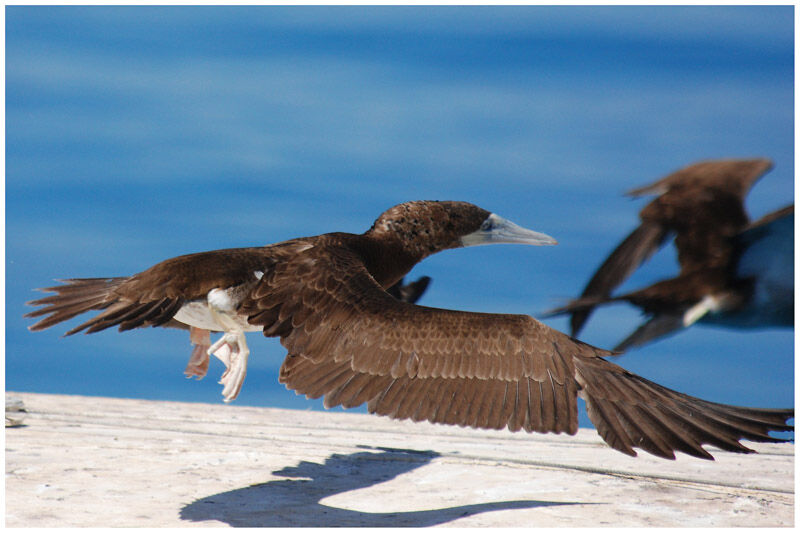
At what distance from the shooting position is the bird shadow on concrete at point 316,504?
434cm

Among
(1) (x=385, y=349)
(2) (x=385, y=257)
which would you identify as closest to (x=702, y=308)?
(2) (x=385, y=257)

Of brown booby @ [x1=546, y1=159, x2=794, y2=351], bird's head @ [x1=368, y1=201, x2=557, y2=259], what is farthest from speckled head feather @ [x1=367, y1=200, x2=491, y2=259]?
brown booby @ [x1=546, y1=159, x2=794, y2=351]

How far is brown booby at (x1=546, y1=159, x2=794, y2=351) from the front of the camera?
6.24 metres

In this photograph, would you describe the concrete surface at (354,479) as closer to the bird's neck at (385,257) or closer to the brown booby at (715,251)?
the brown booby at (715,251)

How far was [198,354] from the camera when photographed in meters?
5.09

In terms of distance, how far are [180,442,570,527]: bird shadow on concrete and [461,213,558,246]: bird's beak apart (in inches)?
52.2

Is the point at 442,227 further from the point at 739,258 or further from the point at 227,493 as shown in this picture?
the point at 739,258

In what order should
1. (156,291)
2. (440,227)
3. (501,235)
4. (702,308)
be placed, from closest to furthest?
(156,291) < (440,227) < (501,235) < (702,308)

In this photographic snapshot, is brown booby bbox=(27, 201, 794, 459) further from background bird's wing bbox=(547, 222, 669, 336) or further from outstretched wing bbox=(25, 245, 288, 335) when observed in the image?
background bird's wing bbox=(547, 222, 669, 336)

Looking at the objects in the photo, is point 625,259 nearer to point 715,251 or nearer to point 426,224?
point 715,251

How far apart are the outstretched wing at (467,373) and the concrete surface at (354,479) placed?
61cm

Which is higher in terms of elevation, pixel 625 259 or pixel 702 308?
pixel 625 259

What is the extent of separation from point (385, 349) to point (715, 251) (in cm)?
314

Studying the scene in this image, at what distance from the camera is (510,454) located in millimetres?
5926
